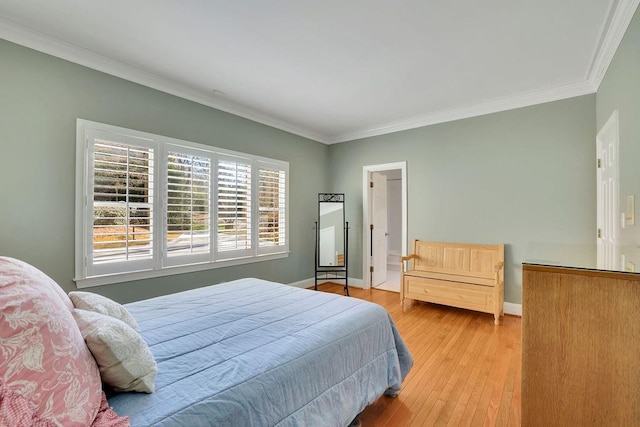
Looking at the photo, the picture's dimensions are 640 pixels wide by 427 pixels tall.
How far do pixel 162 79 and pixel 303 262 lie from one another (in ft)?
10.6

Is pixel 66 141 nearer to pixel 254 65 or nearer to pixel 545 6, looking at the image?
pixel 254 65

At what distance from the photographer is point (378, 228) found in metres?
5.24

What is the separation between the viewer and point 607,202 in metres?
2.75

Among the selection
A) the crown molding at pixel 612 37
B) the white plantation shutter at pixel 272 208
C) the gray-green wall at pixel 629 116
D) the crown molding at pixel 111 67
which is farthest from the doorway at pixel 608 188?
the crown molding at pixel 111 67

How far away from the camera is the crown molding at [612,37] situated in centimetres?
193

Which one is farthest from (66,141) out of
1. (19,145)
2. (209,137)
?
(209,137)

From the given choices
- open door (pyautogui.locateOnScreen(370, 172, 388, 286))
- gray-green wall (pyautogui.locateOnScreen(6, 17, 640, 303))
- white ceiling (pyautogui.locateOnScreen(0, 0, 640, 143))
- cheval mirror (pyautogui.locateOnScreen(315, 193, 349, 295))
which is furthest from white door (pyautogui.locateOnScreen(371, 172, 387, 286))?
white ceiling (pyautogui.locateOnScreen(0, 0, 640, 143))

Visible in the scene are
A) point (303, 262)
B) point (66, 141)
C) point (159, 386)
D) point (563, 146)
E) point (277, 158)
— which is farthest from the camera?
point (303, 262)

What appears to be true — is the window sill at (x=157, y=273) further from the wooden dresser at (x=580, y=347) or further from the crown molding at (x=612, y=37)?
the crown molding at (x=612, y=37)

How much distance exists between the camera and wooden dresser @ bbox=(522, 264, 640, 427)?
1041 millimetres

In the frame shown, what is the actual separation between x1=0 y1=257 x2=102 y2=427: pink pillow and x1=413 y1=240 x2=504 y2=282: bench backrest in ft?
12.9

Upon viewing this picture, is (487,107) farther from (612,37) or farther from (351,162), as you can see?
(351,162)

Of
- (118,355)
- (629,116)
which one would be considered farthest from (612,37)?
(118,355)

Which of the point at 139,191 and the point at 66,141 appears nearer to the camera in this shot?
the point at 66,141
